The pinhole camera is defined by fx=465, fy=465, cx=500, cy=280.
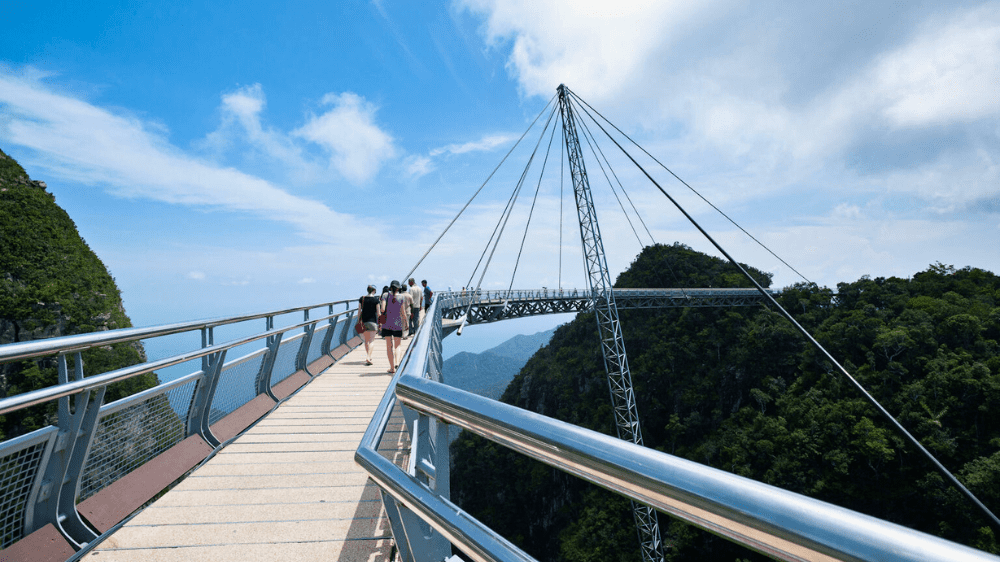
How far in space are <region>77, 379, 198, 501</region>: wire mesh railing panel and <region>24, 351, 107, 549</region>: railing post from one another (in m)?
0.10

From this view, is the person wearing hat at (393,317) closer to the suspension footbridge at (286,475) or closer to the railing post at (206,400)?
the suspension footbridge at (286,475)

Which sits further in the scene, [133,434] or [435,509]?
[133,434]

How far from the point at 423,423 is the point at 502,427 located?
2.76 feet

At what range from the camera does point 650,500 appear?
841 mm

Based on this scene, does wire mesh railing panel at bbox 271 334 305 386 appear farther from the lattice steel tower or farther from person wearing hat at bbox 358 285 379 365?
the lattice steel tower

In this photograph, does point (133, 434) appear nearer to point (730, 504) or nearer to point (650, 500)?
point (650, 500)

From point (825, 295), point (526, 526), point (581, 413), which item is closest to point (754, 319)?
point (825, 295)

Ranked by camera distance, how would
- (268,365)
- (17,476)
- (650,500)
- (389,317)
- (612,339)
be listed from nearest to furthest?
(650,500), (17,476), (268,365), (389,317), (612,339)

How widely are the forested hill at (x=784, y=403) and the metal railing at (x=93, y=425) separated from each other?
3127 cm

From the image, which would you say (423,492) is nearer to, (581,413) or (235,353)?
(235,353)

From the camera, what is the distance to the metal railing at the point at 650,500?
0.59 metres

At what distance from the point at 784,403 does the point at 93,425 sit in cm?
4903

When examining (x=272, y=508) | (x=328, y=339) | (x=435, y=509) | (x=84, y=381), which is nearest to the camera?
(x=435, y=509)

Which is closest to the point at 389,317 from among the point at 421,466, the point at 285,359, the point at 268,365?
the point at 285,359
